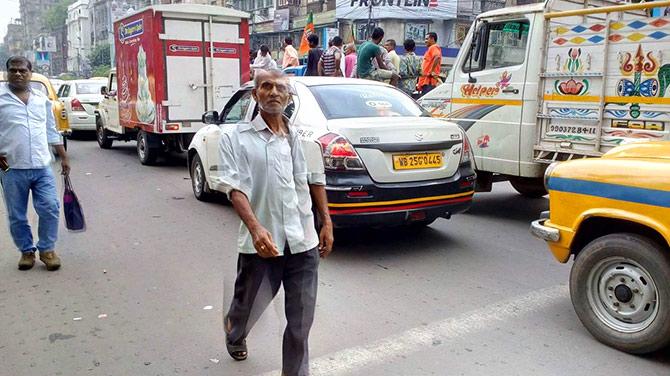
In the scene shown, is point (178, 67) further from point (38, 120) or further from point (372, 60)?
point (38, 120)

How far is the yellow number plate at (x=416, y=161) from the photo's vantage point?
5.32 m

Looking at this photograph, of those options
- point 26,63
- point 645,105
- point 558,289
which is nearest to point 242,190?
point 558,289

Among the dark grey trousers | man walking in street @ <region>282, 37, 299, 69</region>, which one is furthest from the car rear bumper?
man walking in street @ <region>282, 37, 299, 69</region>

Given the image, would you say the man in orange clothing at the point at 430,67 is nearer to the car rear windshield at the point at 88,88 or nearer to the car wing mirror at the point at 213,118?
the car wing mirror at the point at 213,118

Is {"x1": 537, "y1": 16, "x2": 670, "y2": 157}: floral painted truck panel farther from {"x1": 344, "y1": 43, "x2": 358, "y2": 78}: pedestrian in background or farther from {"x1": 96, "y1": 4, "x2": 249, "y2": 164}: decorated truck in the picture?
{"x1": 344, "y1": 43, "x2": 358, "y2": 78}: pedestrian in background

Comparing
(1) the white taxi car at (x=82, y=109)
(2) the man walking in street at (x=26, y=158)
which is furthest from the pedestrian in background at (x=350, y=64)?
(2) the man walking in street at (x=26, y=158)

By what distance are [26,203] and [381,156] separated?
3.10m

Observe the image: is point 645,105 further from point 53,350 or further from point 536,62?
point 53,350

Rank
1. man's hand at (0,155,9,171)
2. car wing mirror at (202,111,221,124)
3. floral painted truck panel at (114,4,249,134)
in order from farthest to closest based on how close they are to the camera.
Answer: floral painted truck panel at (114,4,249,134), car wing mirror at (202,111,221,124), man's hand at (0,155,9,171)

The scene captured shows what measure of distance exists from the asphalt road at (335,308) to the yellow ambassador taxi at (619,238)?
7.9 inches

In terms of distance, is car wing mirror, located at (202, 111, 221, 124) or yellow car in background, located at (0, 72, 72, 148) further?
yellow car in background, located at (0, 72, 72, 148)

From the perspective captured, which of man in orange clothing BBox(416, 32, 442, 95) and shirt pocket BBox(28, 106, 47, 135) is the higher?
man in orange clothing BBox(416, 32, 442, 95)

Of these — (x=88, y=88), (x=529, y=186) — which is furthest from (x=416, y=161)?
(x=88, y=88)

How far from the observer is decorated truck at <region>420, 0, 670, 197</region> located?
17.8 feet
